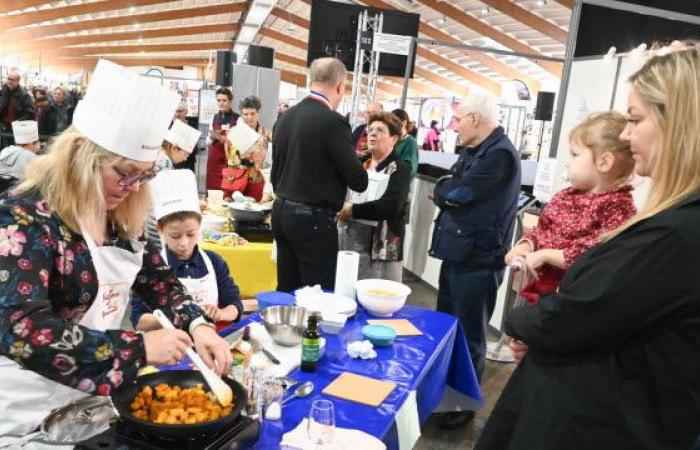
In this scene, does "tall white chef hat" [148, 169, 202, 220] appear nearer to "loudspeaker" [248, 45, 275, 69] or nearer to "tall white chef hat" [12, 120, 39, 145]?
"tall white chef hat" [12, 120, 39, 145]

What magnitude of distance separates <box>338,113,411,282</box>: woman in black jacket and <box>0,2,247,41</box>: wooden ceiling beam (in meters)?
11.8

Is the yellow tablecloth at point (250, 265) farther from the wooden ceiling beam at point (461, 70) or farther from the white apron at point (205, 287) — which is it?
the wooden ceiling beam at point (461, 70)

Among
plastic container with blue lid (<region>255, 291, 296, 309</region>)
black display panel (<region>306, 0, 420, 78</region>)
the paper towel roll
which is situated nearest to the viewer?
plastic container with blue lid (<region>255, 291, 296, 309</region>)

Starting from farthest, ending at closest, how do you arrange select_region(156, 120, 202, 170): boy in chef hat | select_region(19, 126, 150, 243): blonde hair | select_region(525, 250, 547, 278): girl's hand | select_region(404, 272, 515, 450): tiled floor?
select_region(156, 120, 202, 170): boy in chef hat < select_region(404, 272, 515, 450): tiled floor < select_region(525, 250, 547, 278): girl's hand < select_region(19, 126, 150, 243): blonde hair

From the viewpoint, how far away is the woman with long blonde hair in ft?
3.51

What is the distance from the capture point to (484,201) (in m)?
2.97

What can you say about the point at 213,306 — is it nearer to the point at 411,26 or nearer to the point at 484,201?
the point at 484,201

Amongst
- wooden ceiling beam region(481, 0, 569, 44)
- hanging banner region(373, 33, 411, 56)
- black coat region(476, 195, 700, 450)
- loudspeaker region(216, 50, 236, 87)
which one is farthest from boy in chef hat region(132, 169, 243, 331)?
wooden ceiling beam region(481, 0, 569, 44)

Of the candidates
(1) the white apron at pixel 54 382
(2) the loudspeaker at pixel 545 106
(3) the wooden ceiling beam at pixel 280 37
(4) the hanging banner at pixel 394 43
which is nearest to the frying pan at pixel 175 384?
(1) the white apron at pixel 54 382

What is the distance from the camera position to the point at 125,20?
1545 cm

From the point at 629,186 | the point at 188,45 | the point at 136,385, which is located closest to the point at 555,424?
the point at 136,385

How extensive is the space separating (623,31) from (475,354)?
2.15 metres

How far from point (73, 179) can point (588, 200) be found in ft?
5.55

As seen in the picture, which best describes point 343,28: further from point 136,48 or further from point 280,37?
point 136,48
